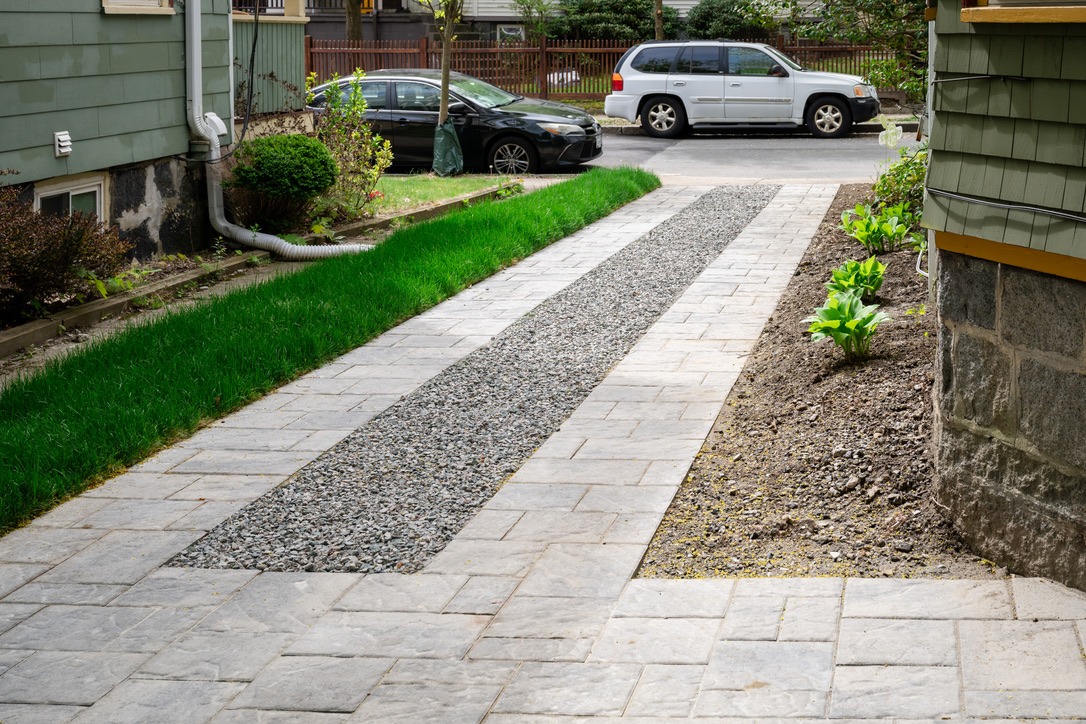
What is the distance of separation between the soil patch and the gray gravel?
2.93 ft

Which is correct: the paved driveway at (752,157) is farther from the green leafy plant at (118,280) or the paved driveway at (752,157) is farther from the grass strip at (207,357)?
the green leafy plant at (118,280)

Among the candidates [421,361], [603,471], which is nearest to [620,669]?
[603,471]

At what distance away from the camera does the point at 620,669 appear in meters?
3.79

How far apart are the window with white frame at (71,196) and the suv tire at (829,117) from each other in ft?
51.2

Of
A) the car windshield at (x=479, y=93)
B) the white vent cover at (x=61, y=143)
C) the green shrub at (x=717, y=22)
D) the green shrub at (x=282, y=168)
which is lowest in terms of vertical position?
the green shrub at (x=282, y=168)

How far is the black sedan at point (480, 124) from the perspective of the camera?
1797cm

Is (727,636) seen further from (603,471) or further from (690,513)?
(603,471)

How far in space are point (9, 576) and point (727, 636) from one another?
2523mm

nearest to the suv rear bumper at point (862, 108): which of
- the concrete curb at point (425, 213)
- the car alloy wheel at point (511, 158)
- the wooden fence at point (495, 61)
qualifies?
the car alloy wheel at point (511, 158)

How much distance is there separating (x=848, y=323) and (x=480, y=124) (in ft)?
40.6

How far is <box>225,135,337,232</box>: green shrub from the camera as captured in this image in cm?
1149

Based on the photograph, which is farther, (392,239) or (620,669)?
(392,239)

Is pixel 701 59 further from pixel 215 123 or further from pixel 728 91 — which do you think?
pixel 215 123

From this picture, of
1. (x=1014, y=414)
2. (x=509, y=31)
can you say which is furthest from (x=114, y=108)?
(x=509, y=31)
